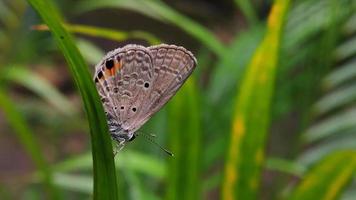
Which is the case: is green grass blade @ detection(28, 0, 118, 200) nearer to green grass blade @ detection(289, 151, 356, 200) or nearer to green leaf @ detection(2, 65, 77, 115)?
green grass blade @ detection(289, 151, 356, 200)

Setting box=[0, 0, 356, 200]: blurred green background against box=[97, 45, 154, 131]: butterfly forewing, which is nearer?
box=[97, 45, 154, 131]: butterfly forewing

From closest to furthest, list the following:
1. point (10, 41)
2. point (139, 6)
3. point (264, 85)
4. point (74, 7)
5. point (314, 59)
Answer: point (264, 85) < point (314, 59) < point (139, 6) < point (10, 41) < point (74, 7)

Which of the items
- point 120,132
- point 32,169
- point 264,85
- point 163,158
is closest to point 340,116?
point 163,158

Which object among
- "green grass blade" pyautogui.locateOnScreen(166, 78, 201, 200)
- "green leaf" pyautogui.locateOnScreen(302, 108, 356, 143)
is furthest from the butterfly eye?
"green leaf" pyautogui.locateOnScreen(302, 108, 356, 143)

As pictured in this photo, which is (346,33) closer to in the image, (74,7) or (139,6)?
(139,6)

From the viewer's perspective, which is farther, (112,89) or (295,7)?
(295,7)

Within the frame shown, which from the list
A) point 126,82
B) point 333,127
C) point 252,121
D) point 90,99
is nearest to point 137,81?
point 126,82

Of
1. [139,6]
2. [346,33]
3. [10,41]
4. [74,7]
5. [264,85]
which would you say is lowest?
[264,85]

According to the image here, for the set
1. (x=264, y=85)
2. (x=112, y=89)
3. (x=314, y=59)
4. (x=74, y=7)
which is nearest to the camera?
(x=112, y=89)
